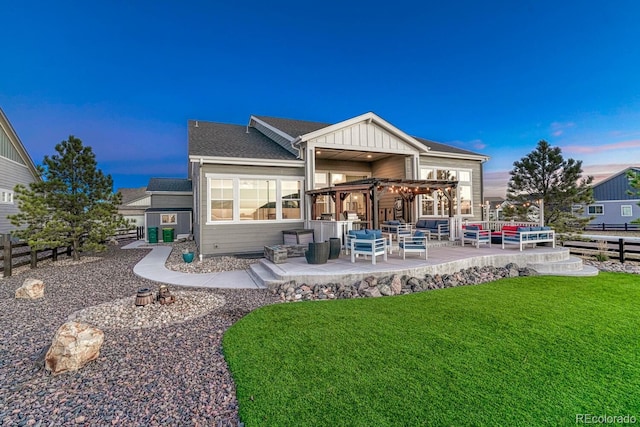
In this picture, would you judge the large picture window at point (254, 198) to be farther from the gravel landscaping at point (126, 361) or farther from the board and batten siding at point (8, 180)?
the board and batten siding at point (8, 180)

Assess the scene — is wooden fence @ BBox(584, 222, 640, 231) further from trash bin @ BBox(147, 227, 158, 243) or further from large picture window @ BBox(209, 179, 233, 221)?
trash bin @ BBox(147, 227, 158, 243)

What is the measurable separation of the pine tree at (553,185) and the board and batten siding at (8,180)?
27.2m

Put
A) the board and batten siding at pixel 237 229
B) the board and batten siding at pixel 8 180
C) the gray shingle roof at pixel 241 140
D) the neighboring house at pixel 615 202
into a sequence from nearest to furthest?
the board and batten siding at pixel 237 229 < the gray shingle roof at pixel 241 140 < the board and batten siding at pixel 8 180 < the neighboring house at pixel 615 202

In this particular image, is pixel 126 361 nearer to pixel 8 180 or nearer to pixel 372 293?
pixel 372 293

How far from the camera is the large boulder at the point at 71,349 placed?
10.4ft

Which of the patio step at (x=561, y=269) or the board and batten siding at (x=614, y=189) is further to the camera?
the board and batten siding at (x=614, y=189)

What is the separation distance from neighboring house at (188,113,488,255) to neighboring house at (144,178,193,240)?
861 cm

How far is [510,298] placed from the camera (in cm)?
577

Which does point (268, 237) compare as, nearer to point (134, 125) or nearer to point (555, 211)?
point (555, 211)

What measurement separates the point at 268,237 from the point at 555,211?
14.3 metres

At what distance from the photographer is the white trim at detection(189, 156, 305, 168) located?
32.2ft

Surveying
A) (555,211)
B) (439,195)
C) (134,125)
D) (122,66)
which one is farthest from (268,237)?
(134,125)

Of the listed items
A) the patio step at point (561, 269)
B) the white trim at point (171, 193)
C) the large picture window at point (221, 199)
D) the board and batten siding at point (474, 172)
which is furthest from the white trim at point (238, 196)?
the white trim at point (171, 193)

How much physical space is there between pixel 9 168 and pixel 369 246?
71.5 feet
